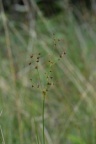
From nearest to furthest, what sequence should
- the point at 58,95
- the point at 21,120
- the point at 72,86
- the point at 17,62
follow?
the point at 21,120 → the point at 58,95 → the point at 72,86 → the point at 17,62

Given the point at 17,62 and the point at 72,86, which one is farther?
the point at 17,62

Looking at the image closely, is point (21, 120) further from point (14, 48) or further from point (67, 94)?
point (14, 48)

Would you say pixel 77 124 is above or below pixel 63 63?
below

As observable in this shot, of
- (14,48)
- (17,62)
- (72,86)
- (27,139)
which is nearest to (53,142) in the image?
(27,139)

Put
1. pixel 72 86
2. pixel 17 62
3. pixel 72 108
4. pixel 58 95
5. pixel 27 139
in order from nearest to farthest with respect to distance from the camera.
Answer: pixel 27 139 → pixel 72 108 → pixel 58 95 → pixel 72 86 → pixel 17 62

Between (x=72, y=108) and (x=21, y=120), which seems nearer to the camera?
(x=21, y=120)

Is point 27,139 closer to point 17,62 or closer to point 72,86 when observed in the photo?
point 72,86

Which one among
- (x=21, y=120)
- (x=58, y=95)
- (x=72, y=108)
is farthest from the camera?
(x=58, y=95)

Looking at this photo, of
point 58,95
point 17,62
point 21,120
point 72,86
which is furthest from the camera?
point 17,62

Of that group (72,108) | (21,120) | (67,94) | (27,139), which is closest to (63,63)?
(67,94)
